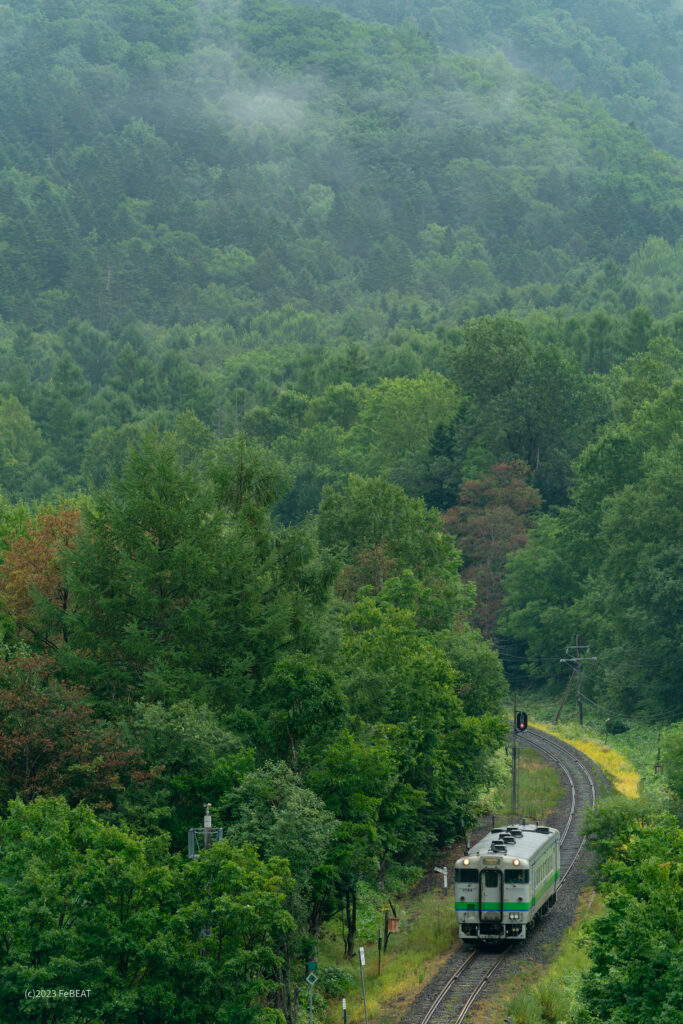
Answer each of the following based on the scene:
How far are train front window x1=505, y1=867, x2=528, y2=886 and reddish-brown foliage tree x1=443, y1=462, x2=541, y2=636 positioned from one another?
71083mm

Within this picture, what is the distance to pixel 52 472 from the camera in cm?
16475

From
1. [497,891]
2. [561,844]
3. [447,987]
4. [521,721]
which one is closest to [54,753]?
[447,987]

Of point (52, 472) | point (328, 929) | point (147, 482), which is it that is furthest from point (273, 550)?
point (52, 472)

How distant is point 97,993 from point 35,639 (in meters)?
22.8

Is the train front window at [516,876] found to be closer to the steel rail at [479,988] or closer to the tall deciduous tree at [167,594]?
the steel rail at [479,988]

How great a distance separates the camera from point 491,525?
11838 cm

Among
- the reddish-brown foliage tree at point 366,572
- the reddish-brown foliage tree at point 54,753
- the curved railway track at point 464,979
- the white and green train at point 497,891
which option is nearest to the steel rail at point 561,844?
the curved railway track at point 464,979

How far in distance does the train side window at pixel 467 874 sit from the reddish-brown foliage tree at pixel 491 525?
233 feet

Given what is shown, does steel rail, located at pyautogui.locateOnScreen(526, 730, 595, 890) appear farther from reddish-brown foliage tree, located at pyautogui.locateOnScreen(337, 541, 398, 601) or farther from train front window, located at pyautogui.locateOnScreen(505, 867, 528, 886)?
reddish-brown foliage tree, located at pyautogui.locateOnScreen(337, 541, 398, 601)

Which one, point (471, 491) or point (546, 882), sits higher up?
point (471, 491)

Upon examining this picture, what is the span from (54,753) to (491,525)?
77.3m

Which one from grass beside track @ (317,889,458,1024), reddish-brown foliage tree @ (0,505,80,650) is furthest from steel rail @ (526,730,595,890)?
reddish-brown foliage tree @ (0,505,80,650)

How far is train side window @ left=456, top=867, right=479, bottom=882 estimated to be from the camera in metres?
43.5

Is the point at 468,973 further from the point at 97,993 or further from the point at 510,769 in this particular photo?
the point at 510,769
